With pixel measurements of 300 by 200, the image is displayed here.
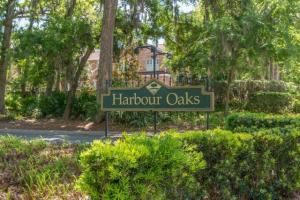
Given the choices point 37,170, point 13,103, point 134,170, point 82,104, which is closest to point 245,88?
point 82,104

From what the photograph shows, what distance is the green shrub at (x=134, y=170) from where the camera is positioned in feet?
9.92

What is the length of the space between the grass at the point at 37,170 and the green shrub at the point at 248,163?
53.3 inches

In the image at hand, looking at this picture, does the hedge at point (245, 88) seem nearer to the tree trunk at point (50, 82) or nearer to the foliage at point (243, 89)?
the foliage at point (243, 89)

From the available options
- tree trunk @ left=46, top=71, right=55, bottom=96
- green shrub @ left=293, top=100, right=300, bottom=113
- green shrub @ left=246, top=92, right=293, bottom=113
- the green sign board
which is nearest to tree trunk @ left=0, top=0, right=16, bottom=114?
tree trunk @ left=46, top=71, right=55, bottom=96

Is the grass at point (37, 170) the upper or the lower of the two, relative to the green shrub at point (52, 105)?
lower

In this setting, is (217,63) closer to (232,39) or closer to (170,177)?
(232,39)

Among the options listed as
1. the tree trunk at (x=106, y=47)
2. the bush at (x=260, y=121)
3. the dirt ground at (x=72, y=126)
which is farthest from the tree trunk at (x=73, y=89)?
the bush at (x=260, y=121)

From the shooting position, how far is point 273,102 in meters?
20.8

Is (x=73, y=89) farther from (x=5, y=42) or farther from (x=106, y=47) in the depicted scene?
(x=106, y=47)

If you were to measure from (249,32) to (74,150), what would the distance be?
1050 cm

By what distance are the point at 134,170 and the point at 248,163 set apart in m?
2.02

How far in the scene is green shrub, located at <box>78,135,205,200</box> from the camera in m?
3.02

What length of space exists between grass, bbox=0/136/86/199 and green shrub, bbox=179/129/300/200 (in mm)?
1354

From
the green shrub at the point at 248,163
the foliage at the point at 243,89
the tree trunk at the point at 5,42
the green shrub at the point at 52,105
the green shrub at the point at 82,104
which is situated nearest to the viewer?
the green shrub at the point at 248,163
